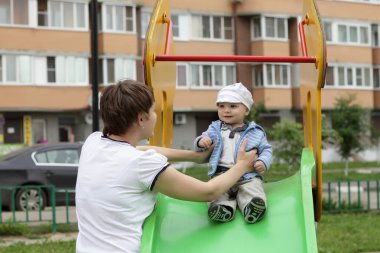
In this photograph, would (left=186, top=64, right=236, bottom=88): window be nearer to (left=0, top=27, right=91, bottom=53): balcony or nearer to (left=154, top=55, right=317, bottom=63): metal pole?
(left=0, top=27, right=91, bottom=53): balcony

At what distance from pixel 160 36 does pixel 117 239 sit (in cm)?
212

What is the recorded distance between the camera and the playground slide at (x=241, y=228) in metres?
3.66

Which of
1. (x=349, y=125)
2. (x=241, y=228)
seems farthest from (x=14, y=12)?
(x=241, y=228)

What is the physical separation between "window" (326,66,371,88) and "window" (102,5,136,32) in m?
10.4

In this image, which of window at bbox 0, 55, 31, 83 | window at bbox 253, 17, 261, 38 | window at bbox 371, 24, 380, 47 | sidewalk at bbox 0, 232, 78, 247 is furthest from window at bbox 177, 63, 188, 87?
sidewalk at bbox 0, 232, 78, 247

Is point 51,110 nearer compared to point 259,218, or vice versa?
point 259,218

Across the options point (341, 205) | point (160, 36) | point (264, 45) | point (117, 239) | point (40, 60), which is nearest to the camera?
point (117, 239)

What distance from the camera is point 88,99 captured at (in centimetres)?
3003

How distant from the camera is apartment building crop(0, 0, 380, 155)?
2909 cm

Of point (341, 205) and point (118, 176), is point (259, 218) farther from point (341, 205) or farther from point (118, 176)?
point (341, 205)

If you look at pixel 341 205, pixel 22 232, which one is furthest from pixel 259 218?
pixel 341 205

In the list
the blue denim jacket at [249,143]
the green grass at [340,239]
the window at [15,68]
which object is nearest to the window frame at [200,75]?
the window at [15,68]

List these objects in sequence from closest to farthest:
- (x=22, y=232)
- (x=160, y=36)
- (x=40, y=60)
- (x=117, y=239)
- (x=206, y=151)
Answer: (x=117, y=239) → (x=206, y=151) → (x=160, y=36) → (x=22, y=232) → (x=40, y=60)

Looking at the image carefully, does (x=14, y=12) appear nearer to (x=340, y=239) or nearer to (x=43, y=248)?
(x=43, y=248)
